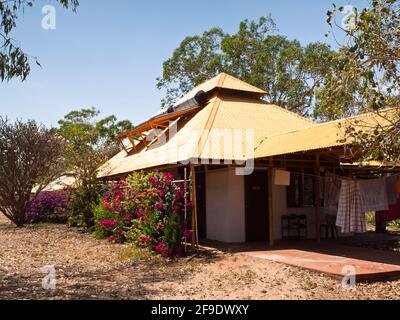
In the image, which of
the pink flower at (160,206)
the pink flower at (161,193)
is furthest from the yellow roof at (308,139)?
the pink flower at (160,206)

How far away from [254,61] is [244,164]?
18.9 m

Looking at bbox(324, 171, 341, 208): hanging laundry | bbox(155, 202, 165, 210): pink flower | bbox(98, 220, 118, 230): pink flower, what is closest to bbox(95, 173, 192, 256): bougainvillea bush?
bbox(155, 202, 165, 210): pink flower

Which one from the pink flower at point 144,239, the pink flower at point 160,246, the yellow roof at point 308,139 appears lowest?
the pink flower at point 160,246

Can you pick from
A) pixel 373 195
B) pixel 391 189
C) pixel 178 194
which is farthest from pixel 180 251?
pixel 391 189

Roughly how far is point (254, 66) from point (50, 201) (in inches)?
602

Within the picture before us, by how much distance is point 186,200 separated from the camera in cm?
1167

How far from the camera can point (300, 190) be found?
47.9ft

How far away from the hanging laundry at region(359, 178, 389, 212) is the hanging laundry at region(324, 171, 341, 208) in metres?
1.49

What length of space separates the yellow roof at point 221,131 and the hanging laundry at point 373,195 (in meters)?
3.14

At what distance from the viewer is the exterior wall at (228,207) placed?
13.1 meters

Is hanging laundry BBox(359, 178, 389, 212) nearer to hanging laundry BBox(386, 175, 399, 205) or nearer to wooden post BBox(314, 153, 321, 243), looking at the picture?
hanging laundry BBox(386, 175, 399, 205)

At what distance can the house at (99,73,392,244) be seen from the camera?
1236 cm

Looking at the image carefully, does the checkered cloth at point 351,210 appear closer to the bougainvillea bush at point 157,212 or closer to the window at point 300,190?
the window at point 300,190
